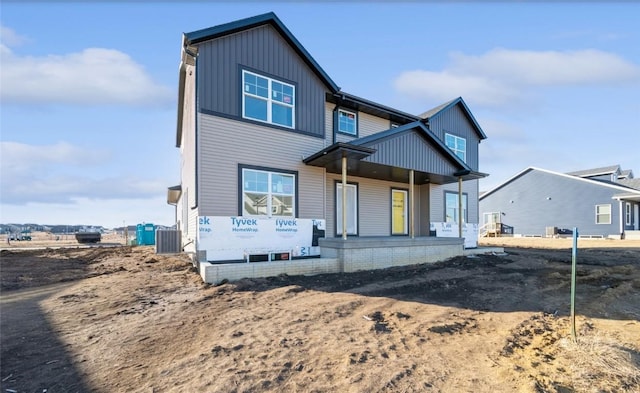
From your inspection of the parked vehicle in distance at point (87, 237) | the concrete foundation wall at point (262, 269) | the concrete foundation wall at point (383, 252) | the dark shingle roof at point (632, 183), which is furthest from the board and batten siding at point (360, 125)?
the dark shingle roof at point (632, 183)

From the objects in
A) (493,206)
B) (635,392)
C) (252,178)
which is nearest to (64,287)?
(252,178)

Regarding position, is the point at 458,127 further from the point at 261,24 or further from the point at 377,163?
the point at 261,24

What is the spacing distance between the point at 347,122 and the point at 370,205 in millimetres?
3641

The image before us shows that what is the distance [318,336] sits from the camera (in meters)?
4.78

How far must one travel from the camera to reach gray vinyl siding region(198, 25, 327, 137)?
9.52 metres

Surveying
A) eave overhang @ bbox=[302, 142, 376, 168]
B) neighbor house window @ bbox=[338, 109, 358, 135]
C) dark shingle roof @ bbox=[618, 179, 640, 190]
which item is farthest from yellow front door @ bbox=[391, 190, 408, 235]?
dark shingle roof @ bbox=[618, 179, 640, 190]

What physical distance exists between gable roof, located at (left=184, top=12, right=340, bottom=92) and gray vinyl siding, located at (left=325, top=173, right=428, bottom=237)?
149 inches

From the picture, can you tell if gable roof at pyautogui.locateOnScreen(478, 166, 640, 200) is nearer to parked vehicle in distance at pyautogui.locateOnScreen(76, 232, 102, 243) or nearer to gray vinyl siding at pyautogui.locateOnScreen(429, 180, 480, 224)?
gray vinyl siding at pyautogui.locateOnScreen(429, 180, 480, 224)

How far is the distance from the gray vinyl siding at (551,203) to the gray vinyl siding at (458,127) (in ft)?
55.4

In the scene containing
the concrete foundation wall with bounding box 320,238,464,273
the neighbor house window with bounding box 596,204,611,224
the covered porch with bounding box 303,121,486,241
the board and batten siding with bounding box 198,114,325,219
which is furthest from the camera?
the neighbor house window with bounding box 596,204,611,224

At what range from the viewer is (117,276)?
9805mm

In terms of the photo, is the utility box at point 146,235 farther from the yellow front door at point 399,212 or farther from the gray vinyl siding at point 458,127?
the gray vinyl siding at point 458,127

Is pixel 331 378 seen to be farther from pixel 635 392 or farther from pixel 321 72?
pixel 321 72

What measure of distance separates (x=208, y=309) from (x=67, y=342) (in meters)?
2.06
